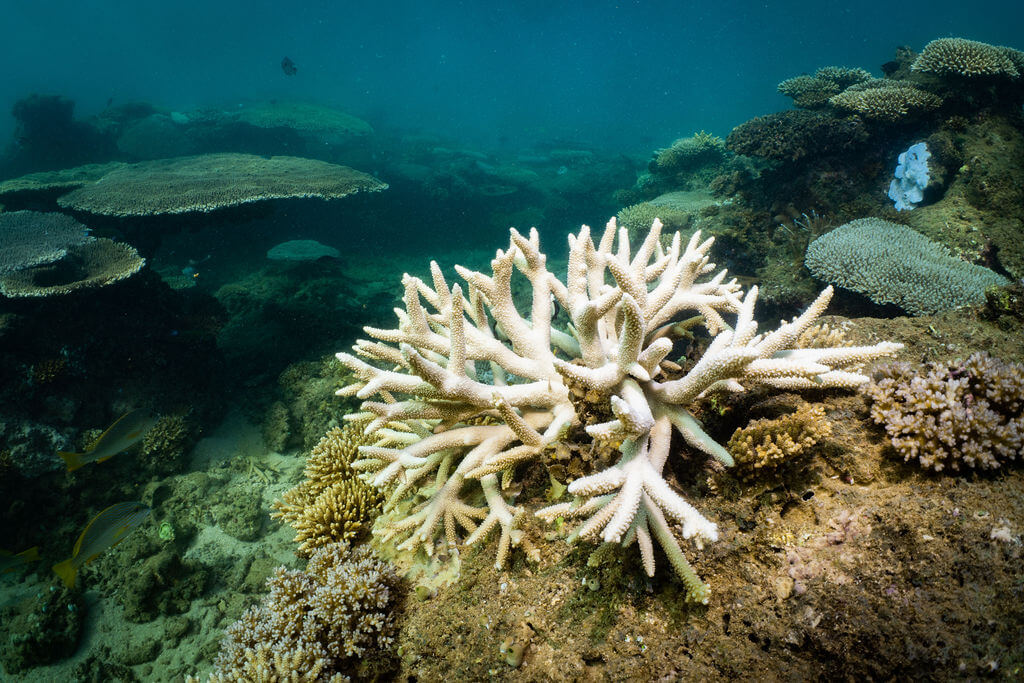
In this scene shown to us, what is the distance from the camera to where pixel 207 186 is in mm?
7941

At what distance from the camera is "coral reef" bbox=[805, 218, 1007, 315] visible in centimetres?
432

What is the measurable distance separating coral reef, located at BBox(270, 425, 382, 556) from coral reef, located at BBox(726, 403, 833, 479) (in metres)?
2.42

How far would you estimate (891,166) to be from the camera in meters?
6.98

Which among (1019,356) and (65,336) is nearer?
(1019,356)

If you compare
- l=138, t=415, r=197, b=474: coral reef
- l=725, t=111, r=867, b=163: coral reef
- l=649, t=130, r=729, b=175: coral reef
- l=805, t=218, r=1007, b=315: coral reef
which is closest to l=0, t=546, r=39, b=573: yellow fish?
l=138, t=415, r=197, b=474: coral reef

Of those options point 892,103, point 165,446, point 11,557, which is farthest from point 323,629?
point 892,103

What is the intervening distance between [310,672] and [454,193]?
49.4ft

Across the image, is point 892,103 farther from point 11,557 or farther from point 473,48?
point 473,48

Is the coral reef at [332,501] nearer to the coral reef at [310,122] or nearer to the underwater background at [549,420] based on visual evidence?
the underwater background at [549,420]

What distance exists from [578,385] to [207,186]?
8971 mm

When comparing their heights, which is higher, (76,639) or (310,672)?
(310,672)

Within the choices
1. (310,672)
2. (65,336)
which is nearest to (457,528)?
(310,672)

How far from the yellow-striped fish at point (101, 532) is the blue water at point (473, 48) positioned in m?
53.6

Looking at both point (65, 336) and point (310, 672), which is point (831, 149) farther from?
point (65, 336)
